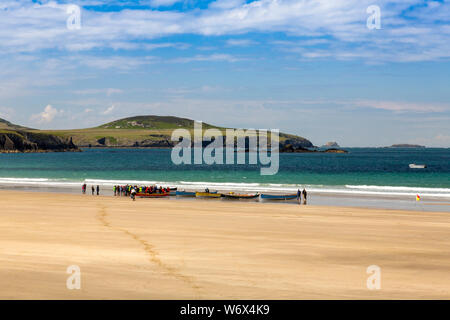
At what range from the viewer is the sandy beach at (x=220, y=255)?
1242cm

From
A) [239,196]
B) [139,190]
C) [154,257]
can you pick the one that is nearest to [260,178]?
[239,196]

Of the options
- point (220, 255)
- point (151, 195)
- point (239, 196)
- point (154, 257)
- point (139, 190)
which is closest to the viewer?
point (154, 257)

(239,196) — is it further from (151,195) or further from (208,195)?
(151,195)

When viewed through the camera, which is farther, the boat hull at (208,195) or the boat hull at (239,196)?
the boat hull at (208,195)

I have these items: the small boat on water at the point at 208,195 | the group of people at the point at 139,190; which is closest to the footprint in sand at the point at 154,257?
the group of people at the point at 139,190

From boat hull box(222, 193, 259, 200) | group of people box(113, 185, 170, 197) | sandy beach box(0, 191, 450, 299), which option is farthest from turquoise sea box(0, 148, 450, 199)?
sandy beach box(0, 191, 450, 299)

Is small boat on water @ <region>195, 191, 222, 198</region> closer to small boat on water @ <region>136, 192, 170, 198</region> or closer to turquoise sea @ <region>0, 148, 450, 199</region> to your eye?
small boat on water @ <region>136, 192, 170, 198</region>

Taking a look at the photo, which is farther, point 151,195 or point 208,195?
point 208,195

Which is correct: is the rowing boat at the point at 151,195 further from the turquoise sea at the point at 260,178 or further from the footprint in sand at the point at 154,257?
the footprint in sand at the point at 154,257

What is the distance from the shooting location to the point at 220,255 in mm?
16750

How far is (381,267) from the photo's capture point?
15.4m

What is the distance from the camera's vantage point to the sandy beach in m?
12.4
